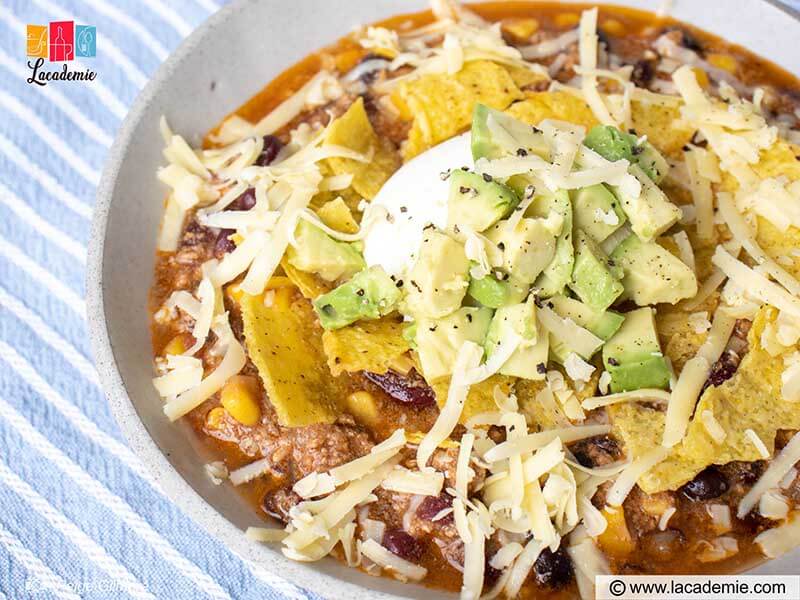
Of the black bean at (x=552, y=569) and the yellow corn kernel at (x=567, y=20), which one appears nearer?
the black bean at (x=552, y=569)

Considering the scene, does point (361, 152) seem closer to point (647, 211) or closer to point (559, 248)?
point (559, 248)

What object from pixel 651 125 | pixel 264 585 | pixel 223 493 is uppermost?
pixel 651 125

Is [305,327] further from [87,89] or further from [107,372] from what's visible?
[87,89]

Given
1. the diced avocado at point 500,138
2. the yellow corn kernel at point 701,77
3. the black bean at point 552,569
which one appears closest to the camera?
the black bean at point 552,569

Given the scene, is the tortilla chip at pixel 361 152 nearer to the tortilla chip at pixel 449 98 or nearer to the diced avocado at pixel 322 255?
the tortilla chip at pixel 449 98

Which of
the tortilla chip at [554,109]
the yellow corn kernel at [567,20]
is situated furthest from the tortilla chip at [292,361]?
the yellow corn kernel at [567,20]

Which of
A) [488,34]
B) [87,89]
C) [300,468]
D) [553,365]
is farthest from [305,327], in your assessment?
[87,89]

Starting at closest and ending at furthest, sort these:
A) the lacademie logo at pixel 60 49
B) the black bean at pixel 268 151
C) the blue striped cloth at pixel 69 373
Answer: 1. the blue striped cloth at pixel 69 373
2. the black bean at pixel 268 151
3. the lacademie logo at pixel 60 49
